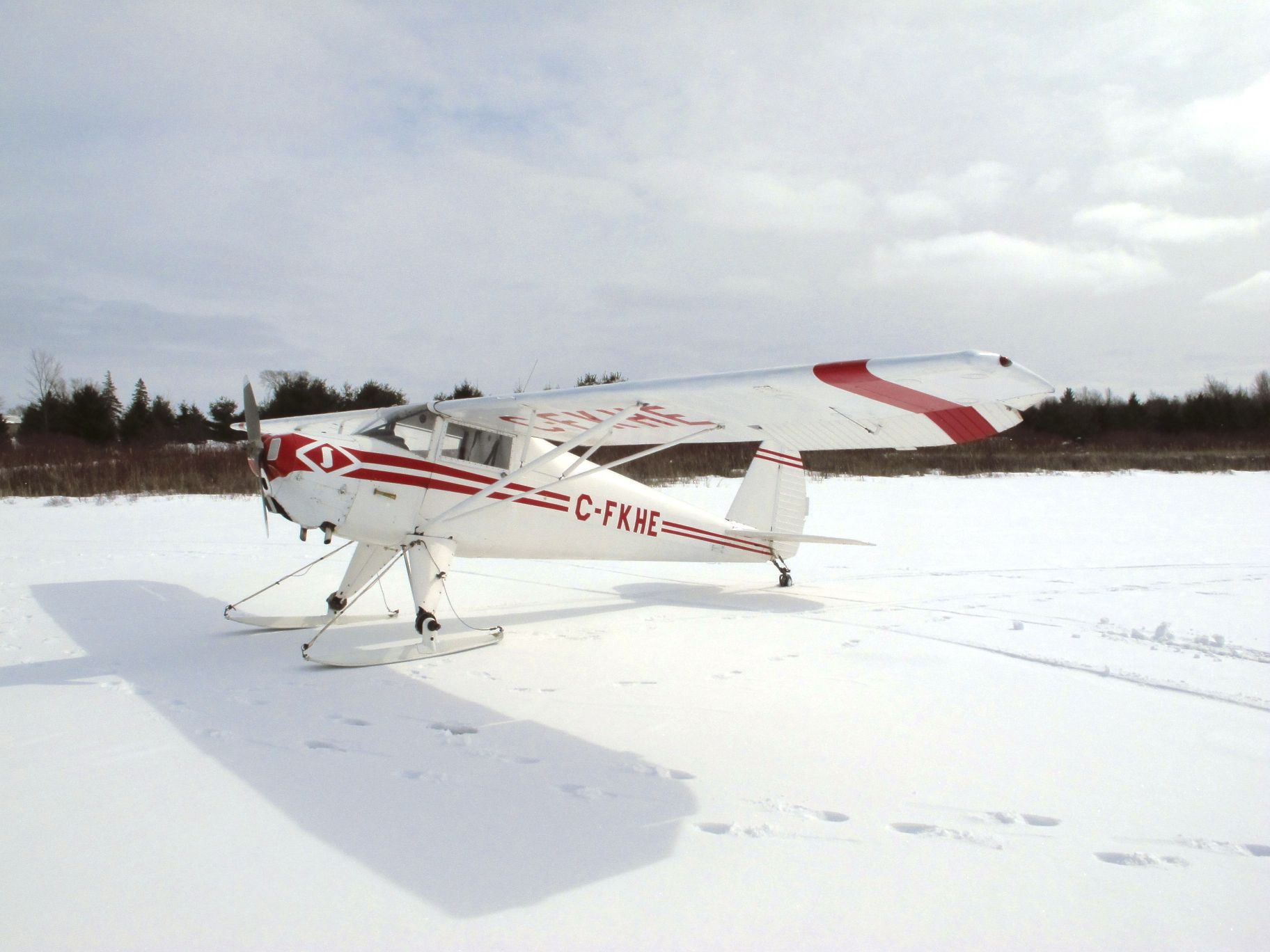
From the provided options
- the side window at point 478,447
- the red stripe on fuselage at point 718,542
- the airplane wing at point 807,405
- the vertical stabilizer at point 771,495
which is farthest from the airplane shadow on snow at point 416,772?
the vertical stabilizer at point 771,495

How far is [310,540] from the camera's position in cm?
1073

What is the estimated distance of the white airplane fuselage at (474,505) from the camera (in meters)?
5.05

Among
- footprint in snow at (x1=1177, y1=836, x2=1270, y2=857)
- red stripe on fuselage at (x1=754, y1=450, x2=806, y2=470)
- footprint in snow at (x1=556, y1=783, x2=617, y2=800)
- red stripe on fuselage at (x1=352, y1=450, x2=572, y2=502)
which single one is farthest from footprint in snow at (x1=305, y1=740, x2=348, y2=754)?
red stripe on fuselage at (x1=754, y1=450, x2=806, y2=470)

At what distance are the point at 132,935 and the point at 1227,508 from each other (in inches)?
712

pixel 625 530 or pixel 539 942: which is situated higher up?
pixel 625 530

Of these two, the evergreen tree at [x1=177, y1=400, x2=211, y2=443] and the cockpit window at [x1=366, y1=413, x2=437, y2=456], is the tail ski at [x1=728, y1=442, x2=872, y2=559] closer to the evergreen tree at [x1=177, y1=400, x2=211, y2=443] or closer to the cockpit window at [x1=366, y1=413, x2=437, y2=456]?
the cockpit window at [x1=366, y1=413, x2=437, y2=456]

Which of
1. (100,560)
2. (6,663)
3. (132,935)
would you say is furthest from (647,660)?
(100,560)

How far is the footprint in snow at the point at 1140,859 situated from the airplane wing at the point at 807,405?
1.88 metres

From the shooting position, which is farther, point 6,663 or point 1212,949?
point 6,663

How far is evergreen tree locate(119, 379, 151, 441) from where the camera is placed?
3591 centimetres

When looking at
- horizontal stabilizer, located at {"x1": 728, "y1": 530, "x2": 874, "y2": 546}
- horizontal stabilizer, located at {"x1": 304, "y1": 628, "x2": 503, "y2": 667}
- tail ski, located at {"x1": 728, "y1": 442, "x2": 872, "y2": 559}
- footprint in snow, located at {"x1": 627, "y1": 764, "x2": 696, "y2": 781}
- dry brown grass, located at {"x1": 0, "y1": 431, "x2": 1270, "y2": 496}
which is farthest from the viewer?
dry brown grass, located at {"x1": 0, "y1": 431, "x2": 1270, "y2": 496}

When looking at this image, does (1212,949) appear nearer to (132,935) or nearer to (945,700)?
(945,700)

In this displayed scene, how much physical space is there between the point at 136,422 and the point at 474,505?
39.3m

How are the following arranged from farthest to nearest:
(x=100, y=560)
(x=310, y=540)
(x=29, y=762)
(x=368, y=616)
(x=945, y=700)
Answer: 1. (x=310, y=540)
2. (x=100, y=560)
3. (x=368, y=616)
4. (x=945, y=700)
5. (x=29, y=762)
